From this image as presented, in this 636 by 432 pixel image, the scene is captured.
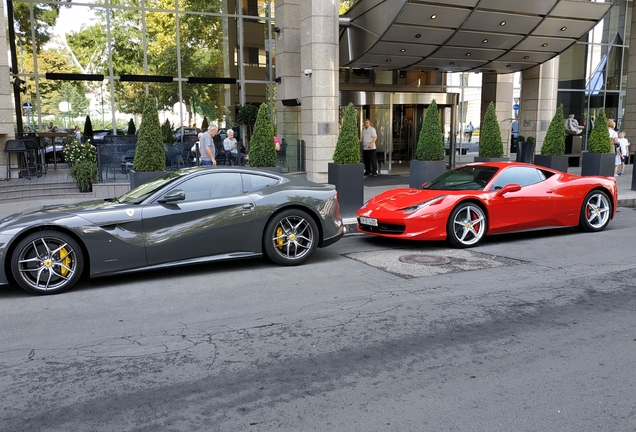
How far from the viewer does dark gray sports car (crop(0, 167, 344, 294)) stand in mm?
6570

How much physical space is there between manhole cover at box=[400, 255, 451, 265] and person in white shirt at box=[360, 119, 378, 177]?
9969 millimetres

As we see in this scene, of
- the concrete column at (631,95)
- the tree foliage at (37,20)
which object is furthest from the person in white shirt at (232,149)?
the concrete column at (631,95)

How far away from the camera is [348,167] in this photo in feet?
37.4

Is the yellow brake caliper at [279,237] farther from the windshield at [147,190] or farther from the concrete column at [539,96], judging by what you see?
the concrete column at [539,96]

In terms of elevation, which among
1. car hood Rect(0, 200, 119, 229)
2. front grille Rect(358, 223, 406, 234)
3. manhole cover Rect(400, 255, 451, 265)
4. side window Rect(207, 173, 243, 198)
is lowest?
manhole cover Rect(400, 255, 451, 265)

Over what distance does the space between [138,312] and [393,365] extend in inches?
110

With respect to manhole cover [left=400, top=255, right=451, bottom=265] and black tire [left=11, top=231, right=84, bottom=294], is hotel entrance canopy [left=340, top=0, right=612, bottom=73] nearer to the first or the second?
manhole cover [left=400, top=255, right=451, bottom=265]

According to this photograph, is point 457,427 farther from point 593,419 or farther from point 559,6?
point 559,6

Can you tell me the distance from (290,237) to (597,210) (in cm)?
585

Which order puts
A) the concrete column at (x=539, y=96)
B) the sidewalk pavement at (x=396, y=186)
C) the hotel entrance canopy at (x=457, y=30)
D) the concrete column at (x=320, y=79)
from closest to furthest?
1. the sidewalk pavement at (x=396, y=186)
2. the hotel entrance canopy at (x=457, y=30)
3. the concrete column at (x=320, y=79)
4. the concrete column at (x=539, y=96)

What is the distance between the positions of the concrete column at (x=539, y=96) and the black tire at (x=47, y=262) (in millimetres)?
19106

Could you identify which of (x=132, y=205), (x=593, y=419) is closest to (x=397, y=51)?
(x=132, y=205)

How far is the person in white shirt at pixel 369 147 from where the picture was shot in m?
18.0

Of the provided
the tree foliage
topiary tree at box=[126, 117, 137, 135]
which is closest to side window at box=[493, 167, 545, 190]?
topiary tree at box=[126, 117, 137, 135]
